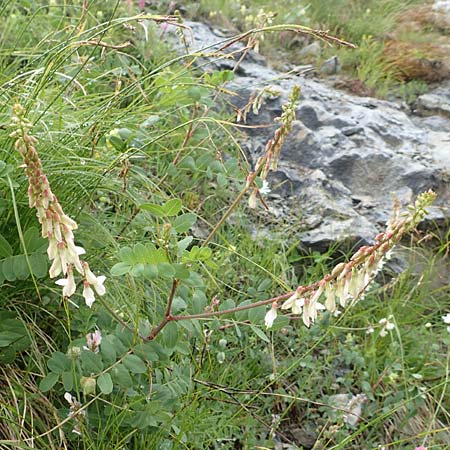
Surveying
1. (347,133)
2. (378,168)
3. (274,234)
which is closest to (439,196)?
(378,168)

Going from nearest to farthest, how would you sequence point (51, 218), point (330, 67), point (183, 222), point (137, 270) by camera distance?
point (51, 218)
point (137, 270)
point (183, 222)
point (330, 67)

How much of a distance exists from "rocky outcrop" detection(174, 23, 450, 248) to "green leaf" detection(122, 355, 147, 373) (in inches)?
64.3

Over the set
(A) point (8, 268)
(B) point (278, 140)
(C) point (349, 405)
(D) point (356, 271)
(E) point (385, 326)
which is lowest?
(C) point (349, 405)

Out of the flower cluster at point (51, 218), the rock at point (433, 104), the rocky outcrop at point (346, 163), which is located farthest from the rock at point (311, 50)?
the flower cluster at point (51, 218)

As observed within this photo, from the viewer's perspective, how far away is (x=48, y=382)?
1.59m

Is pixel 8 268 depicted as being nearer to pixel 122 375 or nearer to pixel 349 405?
pixel 122 375

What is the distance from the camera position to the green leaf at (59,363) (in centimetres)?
161

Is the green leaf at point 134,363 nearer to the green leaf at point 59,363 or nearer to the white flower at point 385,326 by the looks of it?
the green leaf at point 59,363

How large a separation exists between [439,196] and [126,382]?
7.93 feet

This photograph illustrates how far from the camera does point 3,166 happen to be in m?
Result: 1.59

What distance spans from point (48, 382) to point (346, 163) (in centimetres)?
234

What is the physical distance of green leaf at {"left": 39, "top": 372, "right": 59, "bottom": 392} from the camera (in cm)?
158

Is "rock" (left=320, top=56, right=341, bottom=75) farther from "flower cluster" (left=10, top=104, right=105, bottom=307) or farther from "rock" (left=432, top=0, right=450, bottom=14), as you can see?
"flower cluster" (left=10, top=104, right=105, bottom=307)

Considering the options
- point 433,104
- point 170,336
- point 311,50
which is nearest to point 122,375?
point 170,336
